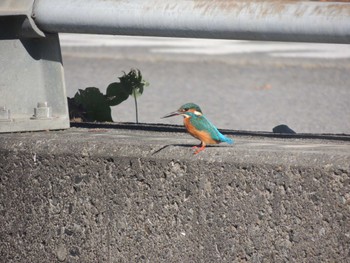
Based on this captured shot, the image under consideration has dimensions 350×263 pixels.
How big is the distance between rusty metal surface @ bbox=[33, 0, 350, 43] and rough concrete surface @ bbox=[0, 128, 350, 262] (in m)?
0.36

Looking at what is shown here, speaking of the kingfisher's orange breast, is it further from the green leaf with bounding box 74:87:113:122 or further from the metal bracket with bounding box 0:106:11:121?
the green leaf with bounding box 74:87:113:122

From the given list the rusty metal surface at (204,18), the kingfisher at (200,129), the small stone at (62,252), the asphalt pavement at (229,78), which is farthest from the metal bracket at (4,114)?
the asphalt pavement at (229,78)

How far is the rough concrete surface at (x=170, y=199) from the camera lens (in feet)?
9.32

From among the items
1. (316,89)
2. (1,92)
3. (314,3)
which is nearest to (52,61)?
(1,92)

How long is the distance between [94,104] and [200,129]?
109 cm

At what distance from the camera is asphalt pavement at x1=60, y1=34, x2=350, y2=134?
7.68 m

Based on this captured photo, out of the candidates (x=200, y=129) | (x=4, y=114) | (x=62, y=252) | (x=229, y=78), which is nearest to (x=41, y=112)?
(x=4, y=114)

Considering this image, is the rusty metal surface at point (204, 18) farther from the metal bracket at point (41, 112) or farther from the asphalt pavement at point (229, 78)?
the asphalt pavement at point (229, 78)

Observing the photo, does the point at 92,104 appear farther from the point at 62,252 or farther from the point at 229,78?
the point at 229,78

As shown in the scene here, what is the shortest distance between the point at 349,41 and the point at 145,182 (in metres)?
0.78

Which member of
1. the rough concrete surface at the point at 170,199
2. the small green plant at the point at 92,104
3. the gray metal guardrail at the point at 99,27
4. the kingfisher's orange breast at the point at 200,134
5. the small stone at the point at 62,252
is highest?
the gray metal guardrail at the point at 99,27

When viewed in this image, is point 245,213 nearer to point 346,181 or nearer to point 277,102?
point 346,181

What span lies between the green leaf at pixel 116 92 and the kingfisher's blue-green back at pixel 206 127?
3.52ft

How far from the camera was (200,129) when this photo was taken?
307 cm
